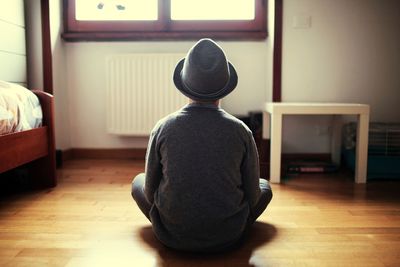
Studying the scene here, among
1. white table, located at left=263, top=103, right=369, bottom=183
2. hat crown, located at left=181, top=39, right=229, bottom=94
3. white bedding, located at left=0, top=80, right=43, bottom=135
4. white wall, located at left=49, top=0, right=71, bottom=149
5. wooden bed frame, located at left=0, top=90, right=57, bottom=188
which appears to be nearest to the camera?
hat crown, located at left=181, top=39, right=229, bottom=94

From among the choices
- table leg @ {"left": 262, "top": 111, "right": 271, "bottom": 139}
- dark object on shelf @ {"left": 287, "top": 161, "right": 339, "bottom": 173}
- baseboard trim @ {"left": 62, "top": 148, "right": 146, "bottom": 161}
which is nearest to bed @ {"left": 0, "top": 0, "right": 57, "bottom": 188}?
baseboard trim @ {"left": 62, "top": 148, "right": 146, "bottom": 161}

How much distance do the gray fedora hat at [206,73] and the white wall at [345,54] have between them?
1.69 metres

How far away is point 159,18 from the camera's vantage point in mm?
3057

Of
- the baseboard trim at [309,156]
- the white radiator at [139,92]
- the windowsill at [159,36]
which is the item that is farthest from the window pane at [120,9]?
the baseboard trim at [309,156]

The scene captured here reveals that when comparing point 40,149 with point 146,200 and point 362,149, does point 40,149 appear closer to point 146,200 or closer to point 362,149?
point 146,200

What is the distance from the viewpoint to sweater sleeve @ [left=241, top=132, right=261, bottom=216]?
1.30m

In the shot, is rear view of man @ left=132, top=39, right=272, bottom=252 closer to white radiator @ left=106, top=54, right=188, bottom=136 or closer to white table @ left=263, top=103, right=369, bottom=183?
white table @ left=263, top=103, right=369, bottom=183

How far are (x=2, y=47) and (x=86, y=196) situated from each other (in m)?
1.08

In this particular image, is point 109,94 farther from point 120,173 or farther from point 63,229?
Answer: point 63,229

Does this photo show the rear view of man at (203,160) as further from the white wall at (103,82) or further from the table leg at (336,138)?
the white wall at (103,82)

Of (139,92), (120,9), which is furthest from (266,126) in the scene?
(120,9)

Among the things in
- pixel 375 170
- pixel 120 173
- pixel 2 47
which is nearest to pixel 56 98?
pixel 2 47

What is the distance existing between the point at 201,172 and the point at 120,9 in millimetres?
2208

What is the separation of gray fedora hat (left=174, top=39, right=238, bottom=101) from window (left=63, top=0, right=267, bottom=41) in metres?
1.84
